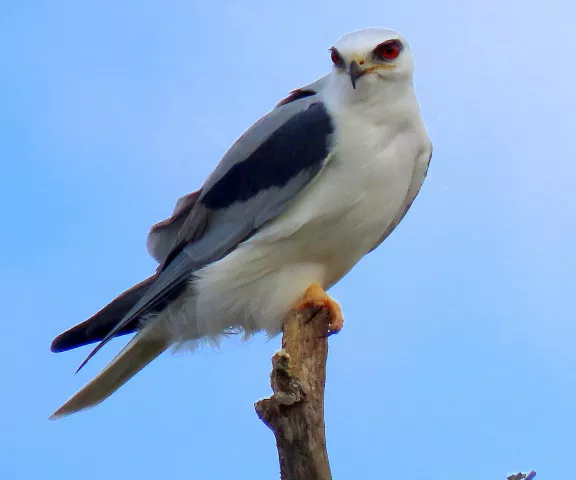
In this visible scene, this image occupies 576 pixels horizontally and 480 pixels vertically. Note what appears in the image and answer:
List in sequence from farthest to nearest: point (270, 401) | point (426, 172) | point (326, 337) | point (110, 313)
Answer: point (110, 313) < point (426, 172) < point (326, 337) < point (270, 401)

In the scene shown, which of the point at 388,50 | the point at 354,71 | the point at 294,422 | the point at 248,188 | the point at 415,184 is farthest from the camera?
the point at 415,184

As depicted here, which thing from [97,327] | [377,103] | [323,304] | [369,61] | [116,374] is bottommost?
[323,304]

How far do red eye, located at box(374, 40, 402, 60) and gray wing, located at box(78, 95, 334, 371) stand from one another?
0.32 metres

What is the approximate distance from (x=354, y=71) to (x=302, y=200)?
1.82 feet

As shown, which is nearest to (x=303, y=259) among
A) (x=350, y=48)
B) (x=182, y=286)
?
(x=182, y=286)

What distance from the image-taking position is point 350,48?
3770mm

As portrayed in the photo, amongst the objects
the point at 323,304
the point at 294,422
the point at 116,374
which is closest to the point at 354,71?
the point at 323,304

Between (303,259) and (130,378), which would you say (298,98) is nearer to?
(303,259)

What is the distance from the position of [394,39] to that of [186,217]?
1.28 metres

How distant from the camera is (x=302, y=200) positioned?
3.79 m

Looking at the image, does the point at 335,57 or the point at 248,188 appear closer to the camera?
the point at 335,57

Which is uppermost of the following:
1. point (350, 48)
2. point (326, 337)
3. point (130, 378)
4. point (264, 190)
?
point (350, 48)

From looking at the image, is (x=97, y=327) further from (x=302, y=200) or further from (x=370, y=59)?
(x=370, y=59)

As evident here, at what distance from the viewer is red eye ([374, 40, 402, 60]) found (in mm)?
3805
